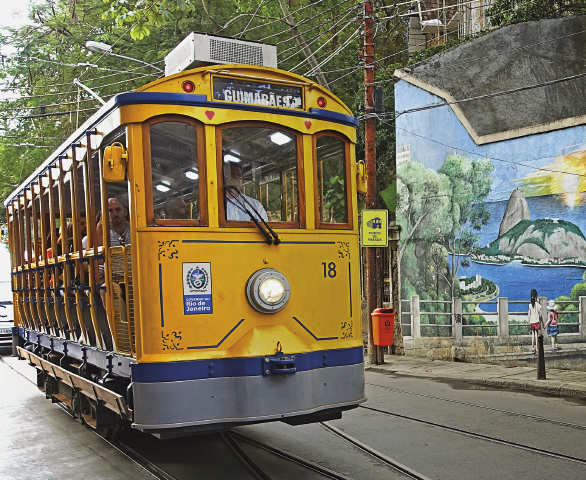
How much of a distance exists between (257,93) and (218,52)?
0.66m

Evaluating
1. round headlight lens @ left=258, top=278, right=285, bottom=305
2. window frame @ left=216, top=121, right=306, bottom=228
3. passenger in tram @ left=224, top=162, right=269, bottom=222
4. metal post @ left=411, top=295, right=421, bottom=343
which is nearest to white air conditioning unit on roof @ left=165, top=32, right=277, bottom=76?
window frame @ left=216, top=121, right=306, bottom=228

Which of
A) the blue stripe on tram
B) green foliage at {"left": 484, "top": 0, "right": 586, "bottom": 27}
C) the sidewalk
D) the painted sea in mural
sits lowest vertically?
the sidewalk

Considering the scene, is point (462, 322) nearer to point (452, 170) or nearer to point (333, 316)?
point (452, 170)

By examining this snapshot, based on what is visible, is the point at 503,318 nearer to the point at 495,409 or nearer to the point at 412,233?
the point at 412,233

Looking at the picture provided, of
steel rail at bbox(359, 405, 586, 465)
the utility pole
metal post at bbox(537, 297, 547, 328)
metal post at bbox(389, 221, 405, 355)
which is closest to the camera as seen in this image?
steel rail at bbox(359, 405, 586, 465)

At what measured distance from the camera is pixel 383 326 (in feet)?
49.3

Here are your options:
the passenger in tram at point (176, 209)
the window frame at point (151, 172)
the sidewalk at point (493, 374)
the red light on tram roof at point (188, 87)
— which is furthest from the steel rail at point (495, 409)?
the red light on tram roof at point (188, 87)

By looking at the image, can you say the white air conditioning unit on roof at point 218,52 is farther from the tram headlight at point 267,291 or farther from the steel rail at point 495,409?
the steel rail at point 495,409

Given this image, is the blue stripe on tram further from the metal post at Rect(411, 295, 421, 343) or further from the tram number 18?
the metal post at Rect(411, 295, 421, 343)

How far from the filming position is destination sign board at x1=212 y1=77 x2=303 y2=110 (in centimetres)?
656

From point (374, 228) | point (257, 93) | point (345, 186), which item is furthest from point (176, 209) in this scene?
point (374, 228)

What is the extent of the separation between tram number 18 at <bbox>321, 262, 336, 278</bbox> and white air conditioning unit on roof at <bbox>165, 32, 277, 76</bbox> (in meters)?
2.04

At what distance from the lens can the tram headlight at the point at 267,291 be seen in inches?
255

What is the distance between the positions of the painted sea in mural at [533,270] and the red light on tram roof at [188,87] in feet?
29.1
